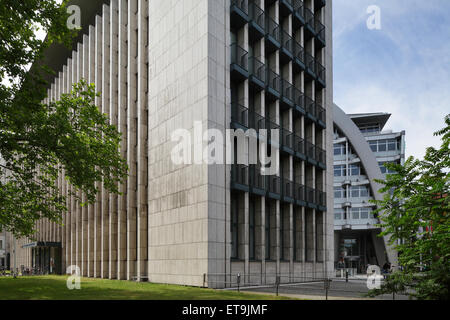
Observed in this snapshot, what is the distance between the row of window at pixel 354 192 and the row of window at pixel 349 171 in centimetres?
224

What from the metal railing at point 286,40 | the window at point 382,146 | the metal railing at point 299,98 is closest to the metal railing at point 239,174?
the metal railing at point 299,98

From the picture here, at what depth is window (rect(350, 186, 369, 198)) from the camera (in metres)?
72.0

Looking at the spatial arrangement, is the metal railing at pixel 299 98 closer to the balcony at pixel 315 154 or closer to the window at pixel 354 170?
the balcony at pixel 315 154

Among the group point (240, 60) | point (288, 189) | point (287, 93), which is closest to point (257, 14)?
point (240, 60)

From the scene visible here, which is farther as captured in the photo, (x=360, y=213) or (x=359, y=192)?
(x=359, y=192)

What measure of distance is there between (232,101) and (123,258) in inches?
588

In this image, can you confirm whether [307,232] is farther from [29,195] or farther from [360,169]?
[360,169]

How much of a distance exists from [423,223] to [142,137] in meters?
23.4

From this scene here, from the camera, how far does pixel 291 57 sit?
3234 cm

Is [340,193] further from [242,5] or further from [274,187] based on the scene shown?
[242,5]

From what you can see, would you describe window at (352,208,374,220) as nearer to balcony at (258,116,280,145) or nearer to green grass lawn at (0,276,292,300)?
balcony at (258,116,280,145)

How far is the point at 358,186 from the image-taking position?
7275 cm

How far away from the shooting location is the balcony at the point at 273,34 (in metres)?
30.4

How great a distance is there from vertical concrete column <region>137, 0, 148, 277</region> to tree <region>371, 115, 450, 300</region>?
21.2 meters
